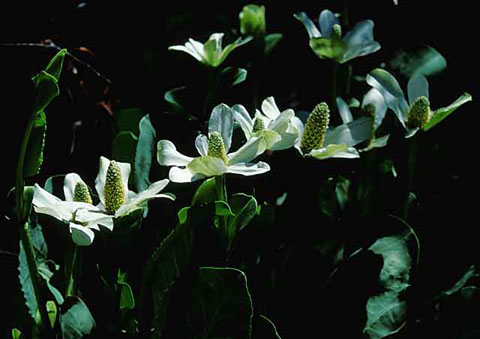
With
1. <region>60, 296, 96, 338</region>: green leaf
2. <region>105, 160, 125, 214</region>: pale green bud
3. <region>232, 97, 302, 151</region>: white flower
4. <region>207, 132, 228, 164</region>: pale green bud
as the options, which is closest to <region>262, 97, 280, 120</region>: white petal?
<region>232, 97, 302, 151</region>: white flower

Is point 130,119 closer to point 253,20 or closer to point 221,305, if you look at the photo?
point 253,20

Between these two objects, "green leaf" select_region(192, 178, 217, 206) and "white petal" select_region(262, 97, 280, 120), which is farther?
"white petal" select_region(262, 97, 280, 120)

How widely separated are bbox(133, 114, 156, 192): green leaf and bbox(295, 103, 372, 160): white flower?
0.69ft

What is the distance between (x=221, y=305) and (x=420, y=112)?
37 centimetres

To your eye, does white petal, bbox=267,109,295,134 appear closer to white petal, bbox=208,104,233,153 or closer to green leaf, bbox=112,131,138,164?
white petal, bbox=208,104,233,153

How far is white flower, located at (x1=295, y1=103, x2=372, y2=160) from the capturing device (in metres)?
0.84

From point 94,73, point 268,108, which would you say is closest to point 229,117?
point 268,108

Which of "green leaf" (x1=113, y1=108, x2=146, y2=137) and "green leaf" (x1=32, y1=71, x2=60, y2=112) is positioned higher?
"green leaf" (x1=32, y1=71, x2=60, y2=112)

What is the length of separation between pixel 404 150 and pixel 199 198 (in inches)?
15.4

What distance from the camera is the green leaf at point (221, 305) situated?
2.46 ft

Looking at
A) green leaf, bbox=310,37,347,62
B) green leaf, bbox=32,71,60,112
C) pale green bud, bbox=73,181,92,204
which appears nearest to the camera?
green leaf, bbox=32,71,60,112

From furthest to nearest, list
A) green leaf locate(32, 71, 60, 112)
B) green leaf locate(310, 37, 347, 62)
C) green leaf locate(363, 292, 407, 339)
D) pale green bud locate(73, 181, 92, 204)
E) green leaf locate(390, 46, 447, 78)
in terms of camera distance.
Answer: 1. green leaf locate(390, 46, 447, 78)
2. green leaf locate(310, 37, 347, 62)
3. green leaf locate(363, 292, 407, 339)
4. pale green bud locate(73, 181, 92, 204)
5. green leaf locate(32, 71, 60, 112)

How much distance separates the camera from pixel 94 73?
118 centimetres

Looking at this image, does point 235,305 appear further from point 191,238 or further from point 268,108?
point 268,108
